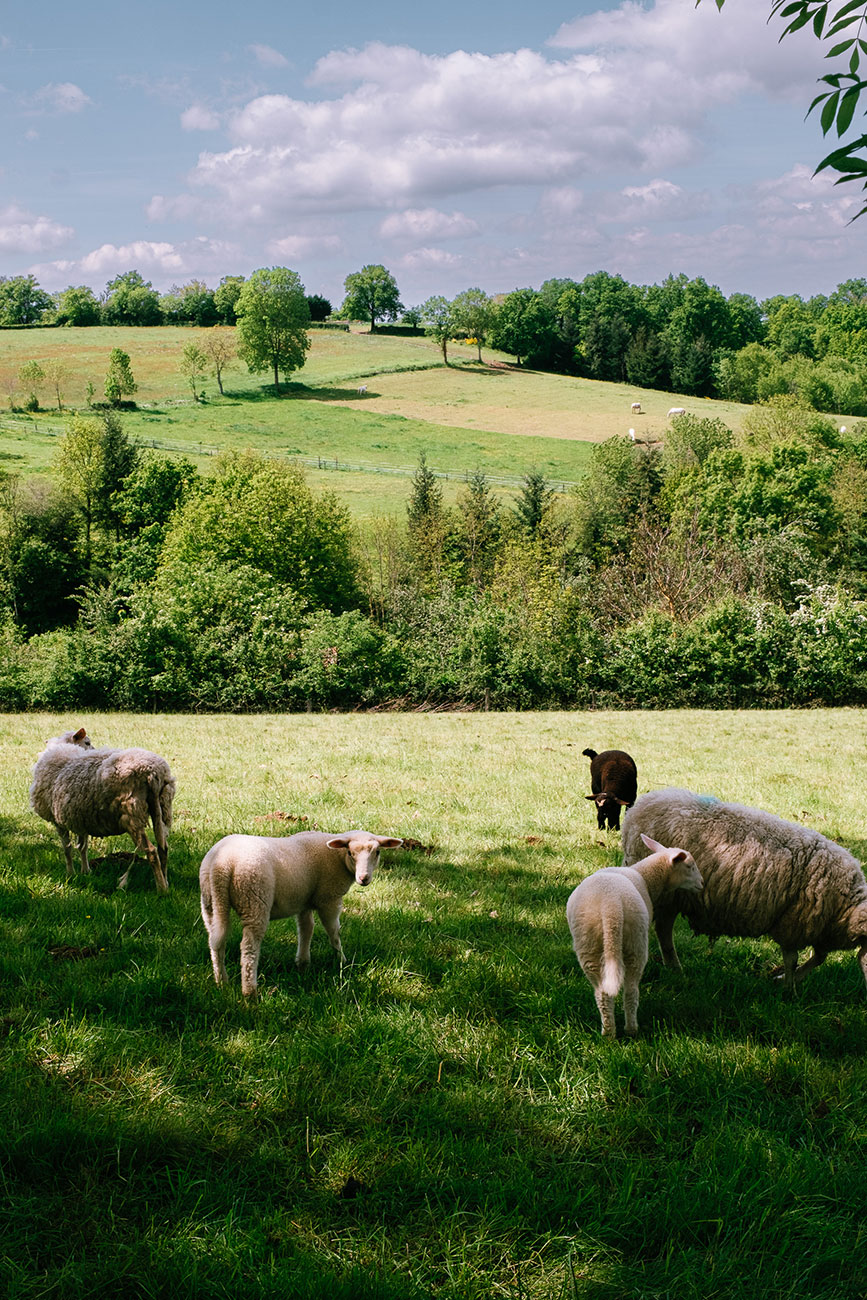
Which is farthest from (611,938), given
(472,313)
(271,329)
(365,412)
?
(472,313)

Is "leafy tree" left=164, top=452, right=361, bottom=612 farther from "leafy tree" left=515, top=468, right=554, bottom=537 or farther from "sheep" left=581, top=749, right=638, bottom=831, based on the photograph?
"sheep" left=581, top=749, right=638, bottom=831

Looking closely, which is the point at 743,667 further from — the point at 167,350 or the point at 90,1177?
the point at 167,350

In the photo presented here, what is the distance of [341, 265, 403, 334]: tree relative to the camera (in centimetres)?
12525

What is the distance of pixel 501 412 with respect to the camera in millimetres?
91875

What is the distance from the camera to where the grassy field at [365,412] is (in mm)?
76562

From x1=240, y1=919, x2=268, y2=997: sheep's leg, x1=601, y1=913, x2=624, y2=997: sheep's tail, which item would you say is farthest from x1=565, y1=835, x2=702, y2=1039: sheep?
x1=240, y1=919, x2=268, y2=997: sheep's leg

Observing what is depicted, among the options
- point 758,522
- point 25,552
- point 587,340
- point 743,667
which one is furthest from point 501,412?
point 743,667

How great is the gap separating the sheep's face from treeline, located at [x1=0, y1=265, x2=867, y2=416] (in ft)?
345

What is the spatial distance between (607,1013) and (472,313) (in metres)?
118

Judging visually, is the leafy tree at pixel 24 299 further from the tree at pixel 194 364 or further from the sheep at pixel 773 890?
the sheep at pixel 773 890

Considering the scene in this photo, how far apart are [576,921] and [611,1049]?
70 centimetres

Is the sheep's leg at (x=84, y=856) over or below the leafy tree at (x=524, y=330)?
below

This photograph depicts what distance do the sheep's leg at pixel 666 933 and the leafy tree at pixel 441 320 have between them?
114104 mm

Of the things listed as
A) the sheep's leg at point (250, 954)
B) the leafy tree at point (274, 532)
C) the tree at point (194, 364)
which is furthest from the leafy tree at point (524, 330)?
the sheep's leg at point (250, 954)
